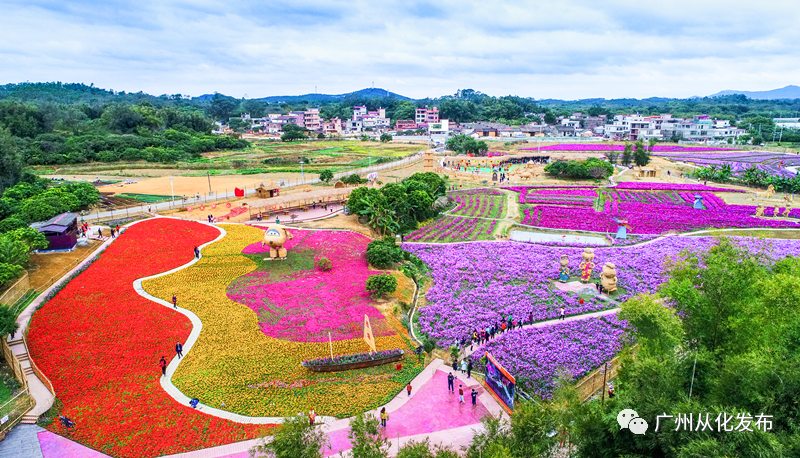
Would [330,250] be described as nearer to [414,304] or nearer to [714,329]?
[414,304]

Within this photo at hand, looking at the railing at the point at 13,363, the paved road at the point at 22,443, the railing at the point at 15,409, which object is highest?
the railing at the point at 13,363

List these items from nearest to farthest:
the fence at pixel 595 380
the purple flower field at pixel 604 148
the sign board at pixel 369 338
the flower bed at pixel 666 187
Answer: the fence at pixel 595 380
the sign board at pixel 369 338
the flower bed at pixel 666 187
the purple flower field at pixel 604 148

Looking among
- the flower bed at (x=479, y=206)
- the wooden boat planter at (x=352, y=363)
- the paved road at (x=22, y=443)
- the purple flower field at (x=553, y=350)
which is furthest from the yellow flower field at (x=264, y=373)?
the flower bed at (x=479, y=206)

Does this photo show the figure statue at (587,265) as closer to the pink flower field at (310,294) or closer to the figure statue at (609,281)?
the figure statue at (609,281)

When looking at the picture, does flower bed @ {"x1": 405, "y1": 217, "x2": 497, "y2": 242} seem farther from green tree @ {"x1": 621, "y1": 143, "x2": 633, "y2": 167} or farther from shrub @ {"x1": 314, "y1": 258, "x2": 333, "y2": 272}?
green tree @ {"x1": 621, "y1": 143, "x2": 633, "y2": 167}

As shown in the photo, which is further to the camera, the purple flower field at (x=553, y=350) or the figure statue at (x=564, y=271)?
the figure statue at (x=564, y=271)

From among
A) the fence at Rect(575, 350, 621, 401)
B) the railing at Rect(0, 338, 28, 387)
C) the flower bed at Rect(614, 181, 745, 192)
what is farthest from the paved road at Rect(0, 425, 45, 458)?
the flower bed at Rect(614, 181, 745, 192)

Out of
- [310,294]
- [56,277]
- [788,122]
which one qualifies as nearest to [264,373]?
[310,294]
